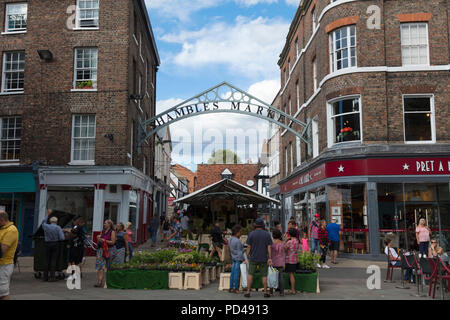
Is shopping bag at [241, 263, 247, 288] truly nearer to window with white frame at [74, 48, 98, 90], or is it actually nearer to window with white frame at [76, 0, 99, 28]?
window with white frame at [74, 48, 98, 90]

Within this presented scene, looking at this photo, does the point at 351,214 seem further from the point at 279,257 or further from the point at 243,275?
the point at 243,275

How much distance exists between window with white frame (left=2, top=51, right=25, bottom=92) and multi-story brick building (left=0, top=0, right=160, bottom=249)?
0.05m

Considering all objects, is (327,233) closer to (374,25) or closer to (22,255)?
(374,25)

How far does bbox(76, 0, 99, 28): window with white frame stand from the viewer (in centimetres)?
2047

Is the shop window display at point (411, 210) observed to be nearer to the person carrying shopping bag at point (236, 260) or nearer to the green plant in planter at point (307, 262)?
the green plant in planter at point (307, 262)

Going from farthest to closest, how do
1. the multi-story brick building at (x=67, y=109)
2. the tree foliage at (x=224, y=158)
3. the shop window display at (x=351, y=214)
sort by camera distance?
the tree foliage at (x=224, y=158), the multi-story brick building at (x=67, y=109), the shop window display at (x=351, y=214)

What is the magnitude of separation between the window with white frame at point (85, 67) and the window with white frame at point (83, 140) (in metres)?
1.82

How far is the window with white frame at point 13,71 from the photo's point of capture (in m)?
20.6

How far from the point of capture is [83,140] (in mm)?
19750

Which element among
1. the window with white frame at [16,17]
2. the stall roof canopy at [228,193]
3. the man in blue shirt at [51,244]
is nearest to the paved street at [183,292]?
the man in blue shirt at [51,244]

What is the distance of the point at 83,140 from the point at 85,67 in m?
3.59

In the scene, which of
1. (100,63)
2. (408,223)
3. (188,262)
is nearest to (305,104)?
(408,223)

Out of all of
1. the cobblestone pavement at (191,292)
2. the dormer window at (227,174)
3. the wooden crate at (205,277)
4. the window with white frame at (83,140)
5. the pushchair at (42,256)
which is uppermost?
the dormer window at (227,174)
